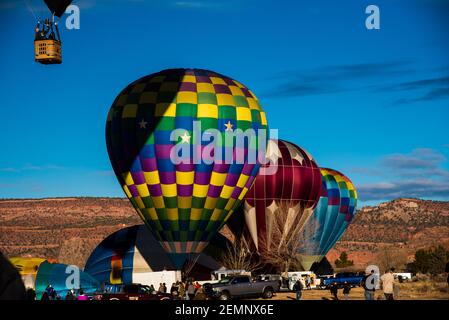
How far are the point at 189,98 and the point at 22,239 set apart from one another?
93.4 m

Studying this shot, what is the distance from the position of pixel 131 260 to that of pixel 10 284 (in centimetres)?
4461

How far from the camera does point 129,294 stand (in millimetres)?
35375

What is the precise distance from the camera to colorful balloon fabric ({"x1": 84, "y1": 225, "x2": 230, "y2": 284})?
49406 millimetres

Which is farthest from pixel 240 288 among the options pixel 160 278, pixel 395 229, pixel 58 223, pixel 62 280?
pixel 58 223

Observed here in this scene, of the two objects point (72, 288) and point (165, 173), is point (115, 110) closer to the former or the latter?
point (165, 173)

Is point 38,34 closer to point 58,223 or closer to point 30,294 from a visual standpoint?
point 30,294

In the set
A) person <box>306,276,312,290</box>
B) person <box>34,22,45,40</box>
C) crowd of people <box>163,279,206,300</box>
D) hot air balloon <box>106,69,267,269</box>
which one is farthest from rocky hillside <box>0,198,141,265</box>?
person <box>34,22,45,40</box>

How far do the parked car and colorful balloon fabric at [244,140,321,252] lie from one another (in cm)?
1636

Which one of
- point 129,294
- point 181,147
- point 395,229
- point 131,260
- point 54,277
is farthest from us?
point 395,229

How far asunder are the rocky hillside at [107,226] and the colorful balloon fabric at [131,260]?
144 feet

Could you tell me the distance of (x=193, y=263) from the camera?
46.1 m

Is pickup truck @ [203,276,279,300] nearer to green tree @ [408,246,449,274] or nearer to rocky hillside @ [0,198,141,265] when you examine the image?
green tree @ [408,246,449,274]

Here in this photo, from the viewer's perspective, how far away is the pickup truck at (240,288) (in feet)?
123
